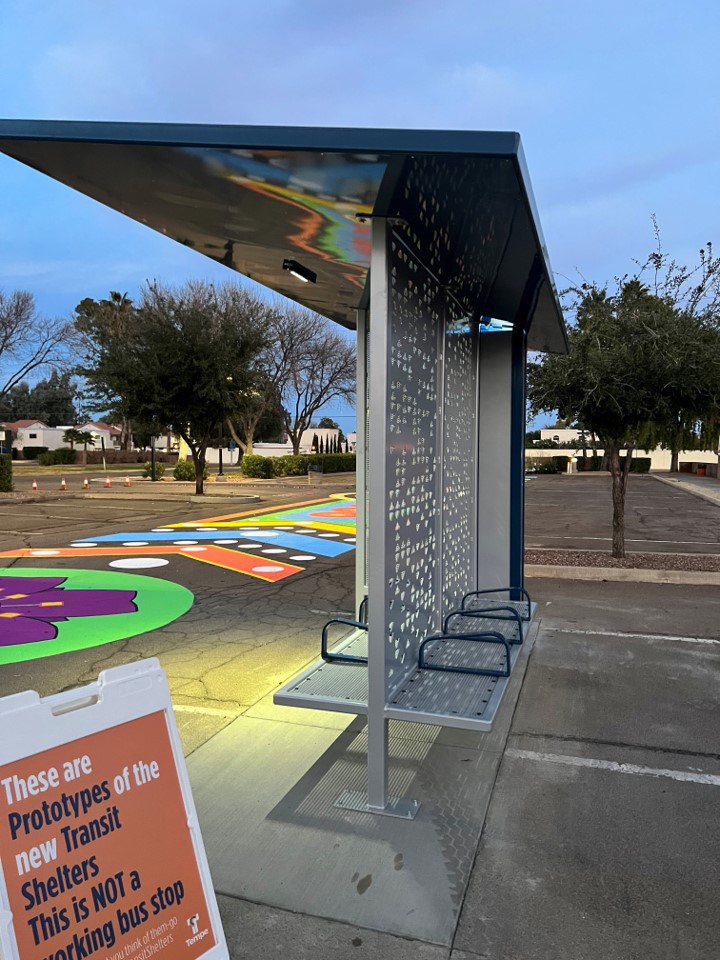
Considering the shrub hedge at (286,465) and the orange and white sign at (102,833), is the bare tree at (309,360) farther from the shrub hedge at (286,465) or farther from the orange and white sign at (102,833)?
the orange and white sign at (102,833)

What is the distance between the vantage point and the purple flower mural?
6.91 m

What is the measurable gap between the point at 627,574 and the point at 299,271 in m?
6.72

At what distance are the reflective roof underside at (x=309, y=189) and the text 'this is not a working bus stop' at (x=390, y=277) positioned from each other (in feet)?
0.04

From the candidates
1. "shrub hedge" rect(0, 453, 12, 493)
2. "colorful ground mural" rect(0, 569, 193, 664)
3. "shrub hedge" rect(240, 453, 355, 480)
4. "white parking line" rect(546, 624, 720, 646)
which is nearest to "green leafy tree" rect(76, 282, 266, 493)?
"shrub hedge" rect(0, 453, 12, 493)

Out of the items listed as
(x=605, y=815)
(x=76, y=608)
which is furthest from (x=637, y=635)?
(x=76, y=608)

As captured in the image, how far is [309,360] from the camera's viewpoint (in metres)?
41.7

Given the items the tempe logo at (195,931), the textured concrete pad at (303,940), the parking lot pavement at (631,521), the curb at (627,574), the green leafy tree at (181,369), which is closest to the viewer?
the tempe logo at (195,931)

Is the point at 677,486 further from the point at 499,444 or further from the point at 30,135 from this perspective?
the point at 30,135

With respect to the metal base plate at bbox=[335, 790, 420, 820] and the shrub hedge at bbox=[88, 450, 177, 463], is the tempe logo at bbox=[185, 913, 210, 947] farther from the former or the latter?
the shrub hedge at bbox=[88, 450, 177, 463]

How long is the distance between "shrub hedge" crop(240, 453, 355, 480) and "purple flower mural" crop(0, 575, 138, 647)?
24170 mm

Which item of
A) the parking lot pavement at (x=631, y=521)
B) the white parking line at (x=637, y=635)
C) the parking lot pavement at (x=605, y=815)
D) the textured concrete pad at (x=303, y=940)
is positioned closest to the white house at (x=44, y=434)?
the parking lot pavement at (x=631, y=521)

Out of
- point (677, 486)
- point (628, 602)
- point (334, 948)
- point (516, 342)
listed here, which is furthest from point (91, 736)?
point (677, 486)

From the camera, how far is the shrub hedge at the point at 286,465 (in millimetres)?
33906

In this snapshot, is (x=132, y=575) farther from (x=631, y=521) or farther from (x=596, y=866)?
(x=631, y=521)
